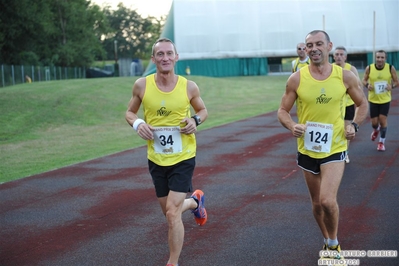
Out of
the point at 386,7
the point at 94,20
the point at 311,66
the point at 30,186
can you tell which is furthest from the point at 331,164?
the point at 94,20

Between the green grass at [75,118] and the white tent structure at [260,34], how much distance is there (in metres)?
18.7

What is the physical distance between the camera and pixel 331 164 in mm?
6062

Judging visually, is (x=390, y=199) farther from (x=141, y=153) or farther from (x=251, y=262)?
(x=141, y=153)

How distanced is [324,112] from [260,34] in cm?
5413

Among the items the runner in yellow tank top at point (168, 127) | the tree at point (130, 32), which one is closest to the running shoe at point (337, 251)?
the runner in yellow tank top at point (168, 127)

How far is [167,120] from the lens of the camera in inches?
241

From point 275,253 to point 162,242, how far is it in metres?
1.30

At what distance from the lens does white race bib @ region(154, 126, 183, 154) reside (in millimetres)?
6094

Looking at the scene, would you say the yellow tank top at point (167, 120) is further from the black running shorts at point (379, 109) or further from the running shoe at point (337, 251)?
the black running shorts at point (379, 109)

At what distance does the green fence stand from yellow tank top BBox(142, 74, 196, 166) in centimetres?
4344

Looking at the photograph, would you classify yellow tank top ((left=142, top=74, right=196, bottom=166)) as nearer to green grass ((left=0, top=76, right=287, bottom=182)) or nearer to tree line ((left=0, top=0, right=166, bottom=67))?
green grass ((left=0, top=76, right=287, bottom=182))

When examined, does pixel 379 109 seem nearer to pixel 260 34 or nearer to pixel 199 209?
pixel 199 209

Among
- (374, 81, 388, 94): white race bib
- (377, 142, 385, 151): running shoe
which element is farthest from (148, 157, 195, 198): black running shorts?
(377, 142, 385, 151): running shoe

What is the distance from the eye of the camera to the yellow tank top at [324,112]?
6.07 m
